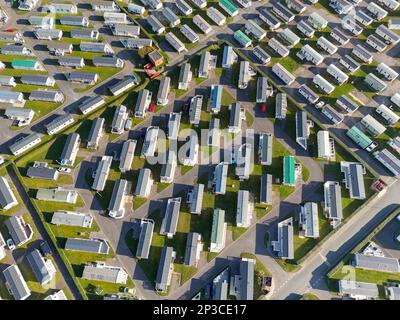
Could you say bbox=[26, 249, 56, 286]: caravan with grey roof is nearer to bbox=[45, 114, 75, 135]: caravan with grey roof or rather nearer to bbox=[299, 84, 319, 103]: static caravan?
bbox=[45, 114, 75, 135]: caravan with grey roof

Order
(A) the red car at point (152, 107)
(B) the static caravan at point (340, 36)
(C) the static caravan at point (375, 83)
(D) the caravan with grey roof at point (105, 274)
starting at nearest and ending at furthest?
(D) the caravan with grey roof at point (105, 274) < (C) the static caravan at point (375, 83) < (A) the red car at point (152, 107) < (B) the static caravan at point (340, 36)

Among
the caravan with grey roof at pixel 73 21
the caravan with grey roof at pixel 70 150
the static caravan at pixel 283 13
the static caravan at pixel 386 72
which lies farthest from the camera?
the caravan with grey roof at pixel 73 21

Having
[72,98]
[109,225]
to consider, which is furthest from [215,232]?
[72,98]

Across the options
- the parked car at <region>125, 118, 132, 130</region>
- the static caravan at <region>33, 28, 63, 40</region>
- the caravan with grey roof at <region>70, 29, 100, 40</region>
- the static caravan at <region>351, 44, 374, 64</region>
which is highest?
the static caravan at <region>351, 44, 374, 64</region>

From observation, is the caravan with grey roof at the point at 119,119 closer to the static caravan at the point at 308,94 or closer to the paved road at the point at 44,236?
the paved road at the point at 44,236

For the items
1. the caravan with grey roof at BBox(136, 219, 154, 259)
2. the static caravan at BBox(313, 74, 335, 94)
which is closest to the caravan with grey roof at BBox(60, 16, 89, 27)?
the caravan with grey roof at BBox(136, 219, 154, 259)

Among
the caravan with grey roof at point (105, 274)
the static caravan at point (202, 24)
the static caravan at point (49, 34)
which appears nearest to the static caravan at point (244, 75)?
the static caravan at point (202, 24)
